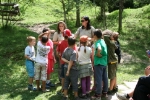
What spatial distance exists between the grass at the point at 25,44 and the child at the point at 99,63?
83 centimetres

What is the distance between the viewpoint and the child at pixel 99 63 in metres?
5.79

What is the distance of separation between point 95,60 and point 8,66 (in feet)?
16.3

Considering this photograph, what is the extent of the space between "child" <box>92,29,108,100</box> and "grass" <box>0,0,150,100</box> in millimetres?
827

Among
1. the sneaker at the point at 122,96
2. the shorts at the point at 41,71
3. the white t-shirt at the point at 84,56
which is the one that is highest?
the white t-shirt at the point at 84,56

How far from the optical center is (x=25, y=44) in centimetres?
1259

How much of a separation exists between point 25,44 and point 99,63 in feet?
23.9

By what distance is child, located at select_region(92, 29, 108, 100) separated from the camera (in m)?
5.79

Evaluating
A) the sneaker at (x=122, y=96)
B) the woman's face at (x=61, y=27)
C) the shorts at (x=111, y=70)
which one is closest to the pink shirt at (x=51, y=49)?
the woman's face at (x=61, y=27)

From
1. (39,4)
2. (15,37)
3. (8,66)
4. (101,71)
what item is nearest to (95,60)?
(101,71)

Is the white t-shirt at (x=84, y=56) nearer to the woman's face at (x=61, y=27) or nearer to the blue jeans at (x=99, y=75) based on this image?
the blue jeans at (x=99, y=75)

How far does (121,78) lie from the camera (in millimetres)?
7891

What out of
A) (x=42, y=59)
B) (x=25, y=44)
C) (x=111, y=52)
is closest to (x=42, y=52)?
(x=42, y=59)

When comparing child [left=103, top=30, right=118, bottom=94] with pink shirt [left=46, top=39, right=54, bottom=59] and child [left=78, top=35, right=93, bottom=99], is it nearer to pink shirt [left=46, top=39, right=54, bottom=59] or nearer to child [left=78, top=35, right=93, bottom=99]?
child [left=78, top=35, right=93, bottom=99]

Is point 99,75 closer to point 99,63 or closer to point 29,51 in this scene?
point 99,63
